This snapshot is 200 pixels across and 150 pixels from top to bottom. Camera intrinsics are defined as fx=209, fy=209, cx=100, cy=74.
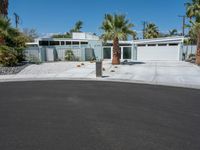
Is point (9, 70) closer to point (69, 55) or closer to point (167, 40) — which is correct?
point (69, 55)

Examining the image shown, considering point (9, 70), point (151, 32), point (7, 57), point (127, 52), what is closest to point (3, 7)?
point (7, 57)

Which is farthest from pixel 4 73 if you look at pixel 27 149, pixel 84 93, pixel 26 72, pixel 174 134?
pixel 174 134

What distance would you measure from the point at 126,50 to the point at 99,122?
23.5 metres

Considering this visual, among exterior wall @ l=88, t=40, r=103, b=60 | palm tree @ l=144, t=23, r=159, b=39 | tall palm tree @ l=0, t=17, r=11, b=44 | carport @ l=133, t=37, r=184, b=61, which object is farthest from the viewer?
palm tree @ l=144, t=23, r=159, b=39

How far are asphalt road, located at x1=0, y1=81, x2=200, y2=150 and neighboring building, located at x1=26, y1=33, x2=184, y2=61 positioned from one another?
1845 centimetres

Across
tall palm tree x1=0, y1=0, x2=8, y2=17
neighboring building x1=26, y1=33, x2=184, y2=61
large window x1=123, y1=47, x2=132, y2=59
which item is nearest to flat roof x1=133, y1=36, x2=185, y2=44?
neighboring building x1=26, y1=33, x2=184, y2=61

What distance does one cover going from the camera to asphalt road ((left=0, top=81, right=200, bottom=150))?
4191 mm

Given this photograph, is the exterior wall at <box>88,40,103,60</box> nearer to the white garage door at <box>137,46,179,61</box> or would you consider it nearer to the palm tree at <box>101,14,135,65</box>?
the white garage door at <box>137,46,179,61</box>

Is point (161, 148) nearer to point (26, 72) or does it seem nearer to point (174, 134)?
point (174, 134)

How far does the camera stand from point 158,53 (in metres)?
28.3

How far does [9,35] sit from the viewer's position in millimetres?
18219

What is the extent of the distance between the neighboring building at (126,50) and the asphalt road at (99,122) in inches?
726

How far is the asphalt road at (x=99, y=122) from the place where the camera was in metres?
4.19

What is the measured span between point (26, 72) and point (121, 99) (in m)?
11.1
